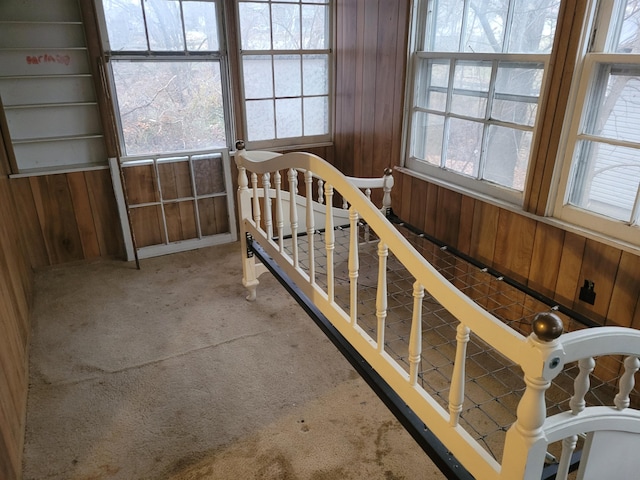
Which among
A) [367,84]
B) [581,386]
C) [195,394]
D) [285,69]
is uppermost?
[285,69]

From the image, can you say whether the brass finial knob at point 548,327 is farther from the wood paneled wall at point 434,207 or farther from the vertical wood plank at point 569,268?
the vertical wood plank at point 569,268

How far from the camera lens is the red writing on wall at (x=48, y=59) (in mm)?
3131

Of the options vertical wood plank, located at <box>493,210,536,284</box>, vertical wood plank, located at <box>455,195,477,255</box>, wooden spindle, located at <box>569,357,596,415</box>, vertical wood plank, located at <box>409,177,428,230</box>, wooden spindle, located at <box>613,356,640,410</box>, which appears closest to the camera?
wooden spindle, located at <box>569,357,596,415</box>

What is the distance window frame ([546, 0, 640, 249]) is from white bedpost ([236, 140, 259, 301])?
170cm

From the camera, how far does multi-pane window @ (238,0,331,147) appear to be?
12.1ft

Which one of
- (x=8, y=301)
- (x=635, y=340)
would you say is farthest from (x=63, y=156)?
(x=635, y=340)

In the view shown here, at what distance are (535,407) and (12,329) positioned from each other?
2.37 metres

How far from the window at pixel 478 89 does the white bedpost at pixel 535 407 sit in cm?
163

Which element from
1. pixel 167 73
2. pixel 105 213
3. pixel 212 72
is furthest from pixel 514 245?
pixel 105 213

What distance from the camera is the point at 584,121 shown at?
2059mm

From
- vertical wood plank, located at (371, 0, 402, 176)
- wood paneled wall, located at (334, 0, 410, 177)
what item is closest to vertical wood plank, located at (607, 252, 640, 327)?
wood paneled wall, located at (334, 0, 410, 177)

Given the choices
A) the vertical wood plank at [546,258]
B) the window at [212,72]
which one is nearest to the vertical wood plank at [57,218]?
the window at [212,72]

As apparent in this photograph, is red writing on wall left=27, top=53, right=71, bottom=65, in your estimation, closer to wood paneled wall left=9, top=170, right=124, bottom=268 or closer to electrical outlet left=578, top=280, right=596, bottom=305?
wood paneled wall left=9, top=170, right=124, bottom=268

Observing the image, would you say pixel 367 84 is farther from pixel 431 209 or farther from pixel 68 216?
pixel 68 216
